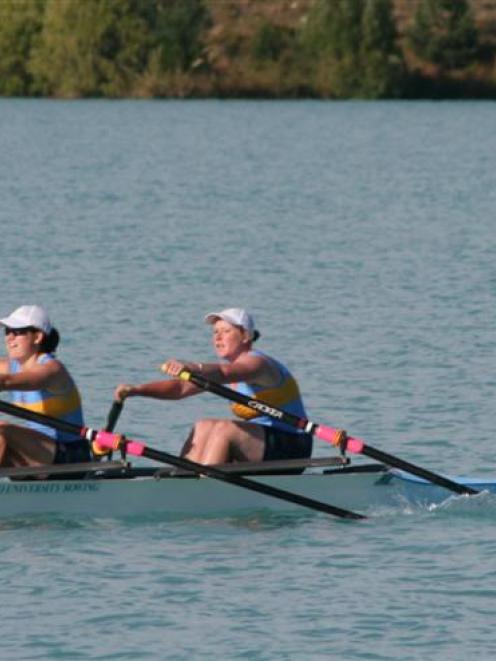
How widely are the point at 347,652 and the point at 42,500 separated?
11.1ft

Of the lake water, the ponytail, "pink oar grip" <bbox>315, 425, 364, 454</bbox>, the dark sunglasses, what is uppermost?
the dark sunglasses

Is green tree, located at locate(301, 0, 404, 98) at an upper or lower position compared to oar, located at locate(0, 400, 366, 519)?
lower

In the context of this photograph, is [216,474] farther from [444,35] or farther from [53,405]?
[444,35]

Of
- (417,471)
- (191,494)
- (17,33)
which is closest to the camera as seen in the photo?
(191,494)

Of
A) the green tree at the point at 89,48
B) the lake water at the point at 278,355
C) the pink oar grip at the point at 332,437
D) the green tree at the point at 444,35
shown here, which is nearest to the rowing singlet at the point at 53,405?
the lake water at the point at 278,355

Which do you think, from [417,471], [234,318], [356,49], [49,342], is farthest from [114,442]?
[356,49]

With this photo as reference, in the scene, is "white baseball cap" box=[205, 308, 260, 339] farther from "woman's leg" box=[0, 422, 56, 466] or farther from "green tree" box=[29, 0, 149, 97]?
"green tree" box=[29, 0, 149, 97]

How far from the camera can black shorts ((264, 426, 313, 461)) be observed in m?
17.0

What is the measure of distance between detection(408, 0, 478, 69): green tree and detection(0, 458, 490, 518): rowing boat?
→ 95.5 m

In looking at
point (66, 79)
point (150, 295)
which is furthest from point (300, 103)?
point (150, 295)

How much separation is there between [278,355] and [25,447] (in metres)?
9.50

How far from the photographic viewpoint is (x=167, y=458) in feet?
53.5

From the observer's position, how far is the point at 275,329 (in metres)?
27.8

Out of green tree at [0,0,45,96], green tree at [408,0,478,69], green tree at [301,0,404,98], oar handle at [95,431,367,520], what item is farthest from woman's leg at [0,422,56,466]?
green tree at [408,0,478,69]
